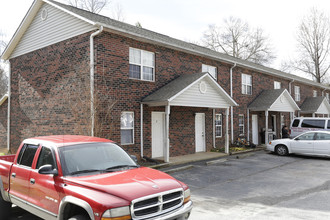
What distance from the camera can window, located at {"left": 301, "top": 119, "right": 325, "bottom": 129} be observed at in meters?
17.2

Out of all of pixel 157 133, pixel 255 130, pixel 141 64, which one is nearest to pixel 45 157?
pixel 141 64

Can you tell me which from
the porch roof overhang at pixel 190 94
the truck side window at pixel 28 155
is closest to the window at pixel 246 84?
the porch roof overhang at pixel 190 94

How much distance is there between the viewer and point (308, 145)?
13680mm

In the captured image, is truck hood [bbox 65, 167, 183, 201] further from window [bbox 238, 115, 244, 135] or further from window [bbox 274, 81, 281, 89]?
window [bbox 274, 81, 281, 89]

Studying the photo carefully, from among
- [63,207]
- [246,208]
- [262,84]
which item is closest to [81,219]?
[63,207]

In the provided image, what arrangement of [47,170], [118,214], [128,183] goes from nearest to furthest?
[118,214]
[128,183]
[47,170]

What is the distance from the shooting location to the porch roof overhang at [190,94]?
1160 cm

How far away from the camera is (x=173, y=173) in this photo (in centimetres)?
1016

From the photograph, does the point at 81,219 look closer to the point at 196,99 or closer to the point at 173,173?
the point at 173,173

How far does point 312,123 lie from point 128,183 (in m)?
17.0

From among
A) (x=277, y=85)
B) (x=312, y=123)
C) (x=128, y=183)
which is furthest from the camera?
(x=277, y=85)

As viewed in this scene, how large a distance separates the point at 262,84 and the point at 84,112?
14.7 metres

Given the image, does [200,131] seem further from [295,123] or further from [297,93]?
[297,93]

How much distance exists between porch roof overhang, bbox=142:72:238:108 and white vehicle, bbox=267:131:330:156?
3.87 meters
